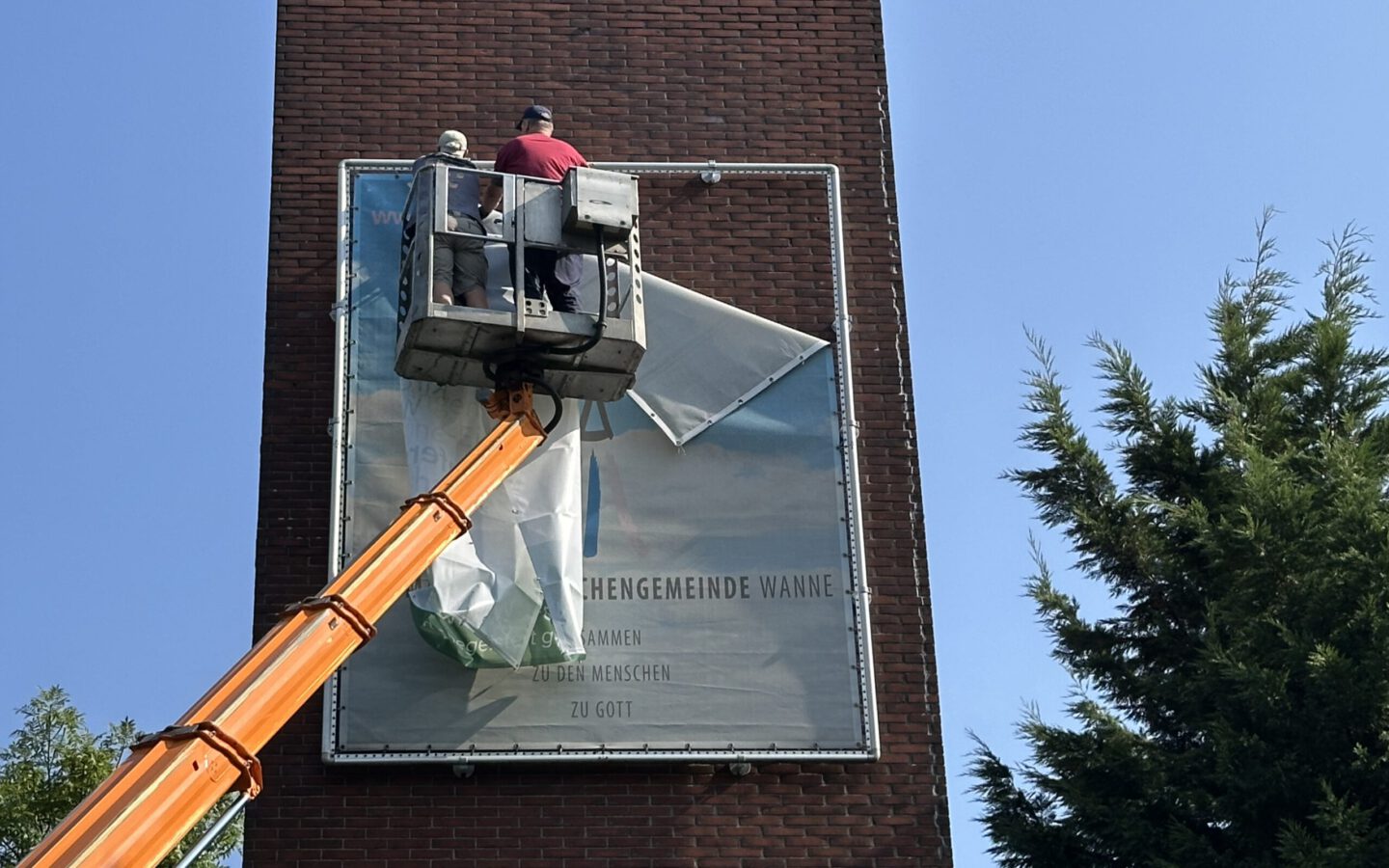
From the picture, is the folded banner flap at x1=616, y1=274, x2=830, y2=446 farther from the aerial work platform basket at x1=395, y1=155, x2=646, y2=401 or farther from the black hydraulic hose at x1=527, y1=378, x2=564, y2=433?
the black hydraulic hose at x1=527, y1=378, x2=564, y2=433

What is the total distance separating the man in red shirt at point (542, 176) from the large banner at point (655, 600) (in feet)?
5.00

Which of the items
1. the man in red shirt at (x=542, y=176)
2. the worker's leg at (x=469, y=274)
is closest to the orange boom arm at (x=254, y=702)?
the worker's leg at (x=469, y=274)

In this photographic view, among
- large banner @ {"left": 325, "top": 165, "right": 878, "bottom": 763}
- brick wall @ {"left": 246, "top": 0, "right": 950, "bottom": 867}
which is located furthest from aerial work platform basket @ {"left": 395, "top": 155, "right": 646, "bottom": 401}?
brick wall @ {"left": 246, "top": 0, "right": 950, "bottom": 867}

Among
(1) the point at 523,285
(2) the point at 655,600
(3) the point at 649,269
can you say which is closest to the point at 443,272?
(1) the point at 523,285

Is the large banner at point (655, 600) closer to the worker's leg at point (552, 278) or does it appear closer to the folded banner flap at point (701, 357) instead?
the folded banner flap at point (701, 357)

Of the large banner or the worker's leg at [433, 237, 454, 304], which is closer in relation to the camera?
the worker's leg at [433, 237, 454, 304]

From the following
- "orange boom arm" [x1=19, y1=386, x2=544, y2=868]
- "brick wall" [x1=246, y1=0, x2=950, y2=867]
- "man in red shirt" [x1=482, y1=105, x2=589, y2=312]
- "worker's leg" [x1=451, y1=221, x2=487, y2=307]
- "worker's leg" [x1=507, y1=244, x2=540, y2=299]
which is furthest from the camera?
"brick wall" [x1=246, y1=0, x2=950, y2=867]

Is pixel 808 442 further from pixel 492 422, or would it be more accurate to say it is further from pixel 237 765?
pixel 237 765

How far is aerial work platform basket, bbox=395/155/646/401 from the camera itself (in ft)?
40.5

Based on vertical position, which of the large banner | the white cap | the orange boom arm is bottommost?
the orange boom arm

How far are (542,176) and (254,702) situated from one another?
461 centimetres

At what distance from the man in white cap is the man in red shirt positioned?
29 centimetres

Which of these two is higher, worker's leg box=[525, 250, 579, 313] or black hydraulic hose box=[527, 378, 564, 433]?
worker's leg box=[525, 250, 579, 313]

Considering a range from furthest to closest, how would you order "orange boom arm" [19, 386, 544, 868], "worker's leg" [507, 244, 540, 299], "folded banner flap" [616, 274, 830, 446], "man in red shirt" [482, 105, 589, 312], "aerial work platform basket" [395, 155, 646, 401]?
"folded banner flap" [616, 274, 830, 446] < "man in red shirt" [482, 105, 589, 312] < "worker's leg" [507, 244, 540, 299] < "aerial work platform basket" [395, 155, 646, 401] < "orange boom arm" [19, 386, 544, 868]
